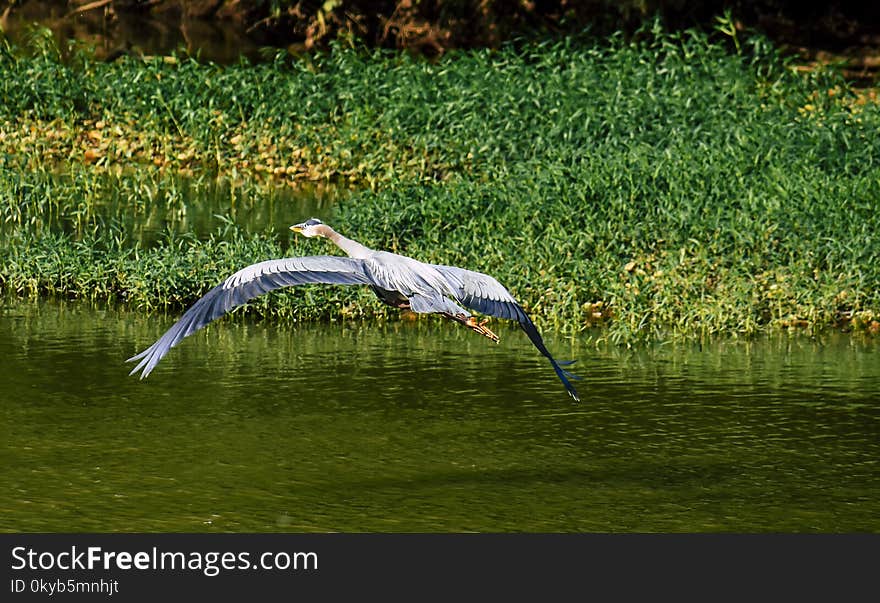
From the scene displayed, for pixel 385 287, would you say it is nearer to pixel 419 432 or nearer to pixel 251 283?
pixel 251 283

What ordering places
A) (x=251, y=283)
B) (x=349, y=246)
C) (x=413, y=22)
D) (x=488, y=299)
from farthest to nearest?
1. (x=413, y=22)
2. (x=349, y=246)
3. (x=488, y=299)
4. (x=251, y=283)

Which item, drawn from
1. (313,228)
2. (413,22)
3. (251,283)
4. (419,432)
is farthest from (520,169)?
(413,22)

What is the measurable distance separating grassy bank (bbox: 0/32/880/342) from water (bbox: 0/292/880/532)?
1.94ft

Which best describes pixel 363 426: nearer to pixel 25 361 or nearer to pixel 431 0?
pixel 25 361

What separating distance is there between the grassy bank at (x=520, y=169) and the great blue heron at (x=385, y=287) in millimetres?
3649

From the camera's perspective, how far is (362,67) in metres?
18.1

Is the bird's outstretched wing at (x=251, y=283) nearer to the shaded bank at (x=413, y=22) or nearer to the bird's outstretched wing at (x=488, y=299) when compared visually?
the bird's outstretched wing at (x=488, y=299)

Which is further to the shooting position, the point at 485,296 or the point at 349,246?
the point at 349,246

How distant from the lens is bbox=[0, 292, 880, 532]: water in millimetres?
7719

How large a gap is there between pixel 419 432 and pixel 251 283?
207 cm

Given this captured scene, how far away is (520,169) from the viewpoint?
46.9 feet

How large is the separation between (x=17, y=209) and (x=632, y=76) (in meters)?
5.99

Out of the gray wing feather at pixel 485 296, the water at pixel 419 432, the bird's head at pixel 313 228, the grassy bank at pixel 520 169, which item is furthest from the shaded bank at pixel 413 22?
the gray wing feather at pixel 485 296

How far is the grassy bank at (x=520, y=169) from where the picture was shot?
37.9 ft
